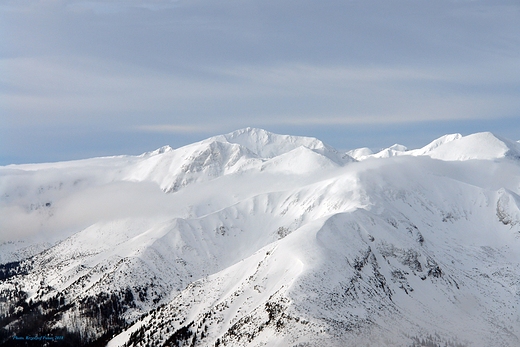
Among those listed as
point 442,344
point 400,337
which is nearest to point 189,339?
point 400,337

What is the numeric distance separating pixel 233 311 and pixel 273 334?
42561 mm

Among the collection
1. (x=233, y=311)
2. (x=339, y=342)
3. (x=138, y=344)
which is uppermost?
(x=339, y=342)

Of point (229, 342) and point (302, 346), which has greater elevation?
point (302, 346)

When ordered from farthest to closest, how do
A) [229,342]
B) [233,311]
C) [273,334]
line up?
[233,311] < [229,342] < [273,334]

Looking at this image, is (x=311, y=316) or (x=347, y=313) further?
(x=347, y=313)

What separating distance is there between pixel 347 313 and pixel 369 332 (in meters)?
11.0

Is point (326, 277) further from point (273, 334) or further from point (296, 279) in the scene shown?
point (273, 334)

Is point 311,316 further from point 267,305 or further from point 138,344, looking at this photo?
point 138,344

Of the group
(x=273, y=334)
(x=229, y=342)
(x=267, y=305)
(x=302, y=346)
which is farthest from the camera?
(x=267, y=305)

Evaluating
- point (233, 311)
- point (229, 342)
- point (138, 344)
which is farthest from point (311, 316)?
point (138, 344)

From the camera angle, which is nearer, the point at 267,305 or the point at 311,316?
the point at 311,316

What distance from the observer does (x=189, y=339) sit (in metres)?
186

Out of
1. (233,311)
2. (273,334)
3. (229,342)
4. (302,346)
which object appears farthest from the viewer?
(233,311)

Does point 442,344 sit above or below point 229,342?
below
